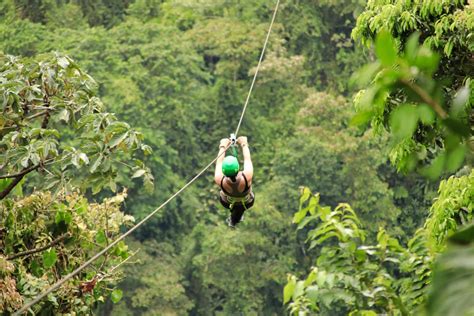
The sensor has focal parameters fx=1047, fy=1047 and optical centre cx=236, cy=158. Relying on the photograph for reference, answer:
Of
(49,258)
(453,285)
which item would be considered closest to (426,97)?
(453,285)

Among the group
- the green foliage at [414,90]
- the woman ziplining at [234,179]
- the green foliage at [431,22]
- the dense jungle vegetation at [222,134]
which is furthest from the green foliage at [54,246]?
the dense jungle vegetation at [222,134]

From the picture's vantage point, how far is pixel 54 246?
4.74 meters

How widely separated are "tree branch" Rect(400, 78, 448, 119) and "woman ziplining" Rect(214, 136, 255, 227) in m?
3.40

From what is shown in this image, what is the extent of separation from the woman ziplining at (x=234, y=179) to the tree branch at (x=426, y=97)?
3.40m

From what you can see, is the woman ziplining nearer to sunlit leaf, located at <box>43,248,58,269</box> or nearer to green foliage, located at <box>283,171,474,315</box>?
green foliage, located at <box>283,171,474,315</box>

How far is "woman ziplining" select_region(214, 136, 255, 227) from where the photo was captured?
4.29 meters

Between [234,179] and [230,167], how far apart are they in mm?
158

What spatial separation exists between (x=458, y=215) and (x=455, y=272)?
375cm

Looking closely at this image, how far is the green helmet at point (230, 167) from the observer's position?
4250 millimetres

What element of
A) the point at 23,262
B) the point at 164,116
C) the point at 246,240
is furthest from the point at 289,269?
the point at 23,262

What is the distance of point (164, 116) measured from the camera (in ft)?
63.2

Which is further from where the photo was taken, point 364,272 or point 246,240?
point 246,240

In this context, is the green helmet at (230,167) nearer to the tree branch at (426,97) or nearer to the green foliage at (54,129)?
the green foliage at (54,129)

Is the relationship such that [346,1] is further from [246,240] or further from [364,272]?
[364,272]
